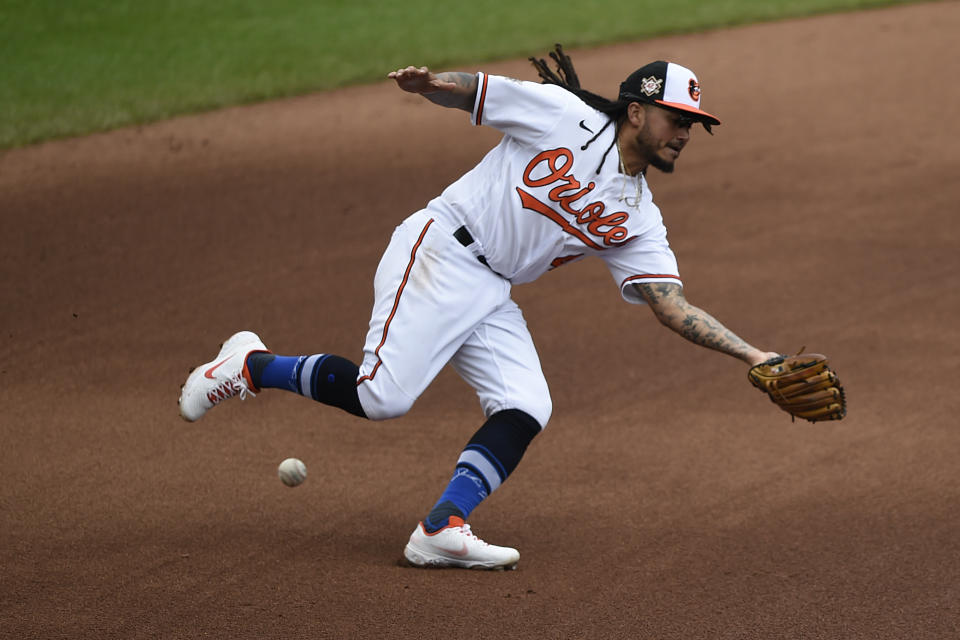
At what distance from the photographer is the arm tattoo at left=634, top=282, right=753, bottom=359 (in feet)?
13.3

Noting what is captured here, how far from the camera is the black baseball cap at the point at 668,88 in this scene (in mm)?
4047

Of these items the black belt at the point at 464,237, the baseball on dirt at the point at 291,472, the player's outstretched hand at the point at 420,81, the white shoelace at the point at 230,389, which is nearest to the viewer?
the player's outstretched hand at the point at 420,81

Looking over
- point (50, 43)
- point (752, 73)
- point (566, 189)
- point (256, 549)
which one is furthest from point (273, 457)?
point (50, 43)

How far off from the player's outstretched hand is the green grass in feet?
21.5

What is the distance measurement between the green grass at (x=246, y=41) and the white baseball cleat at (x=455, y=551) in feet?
22.6

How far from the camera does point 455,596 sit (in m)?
3.90

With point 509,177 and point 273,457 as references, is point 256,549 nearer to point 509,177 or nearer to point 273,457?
point 273,457

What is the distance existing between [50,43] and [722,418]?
361 inches

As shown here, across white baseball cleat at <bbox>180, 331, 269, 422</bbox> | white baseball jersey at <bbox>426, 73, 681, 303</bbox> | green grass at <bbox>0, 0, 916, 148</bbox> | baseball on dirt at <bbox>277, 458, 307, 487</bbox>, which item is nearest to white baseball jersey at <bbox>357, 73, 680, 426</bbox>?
white baseball jersey at <bbox>426, 73, 681, 303</bbox>

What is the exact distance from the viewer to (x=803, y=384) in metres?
3.93

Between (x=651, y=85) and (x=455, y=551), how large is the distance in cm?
176

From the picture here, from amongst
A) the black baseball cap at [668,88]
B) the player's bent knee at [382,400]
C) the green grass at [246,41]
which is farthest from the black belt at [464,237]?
the green grass at [246,41]

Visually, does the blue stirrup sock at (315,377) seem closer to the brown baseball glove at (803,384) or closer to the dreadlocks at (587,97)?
the dreadlocks at (587,97)

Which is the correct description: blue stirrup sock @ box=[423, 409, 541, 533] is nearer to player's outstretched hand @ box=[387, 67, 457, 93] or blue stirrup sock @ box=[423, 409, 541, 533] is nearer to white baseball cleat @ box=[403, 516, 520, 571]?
white baseball cleat @ box=[403, 516, 520, 571]
